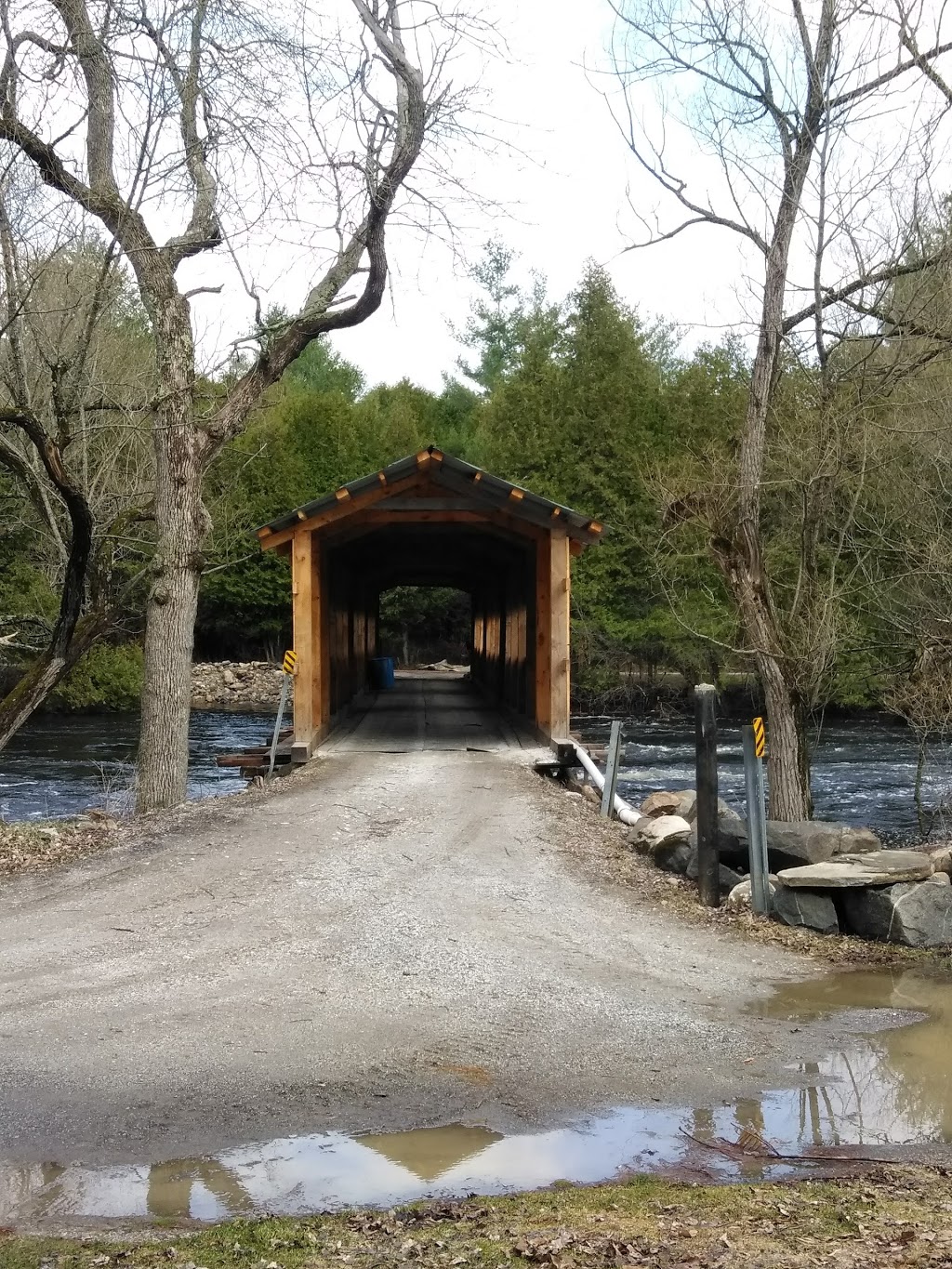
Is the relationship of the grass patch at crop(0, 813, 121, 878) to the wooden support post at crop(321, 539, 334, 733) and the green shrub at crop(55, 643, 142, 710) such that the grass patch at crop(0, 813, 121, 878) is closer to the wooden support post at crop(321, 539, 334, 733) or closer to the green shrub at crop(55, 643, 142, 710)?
the wooden support post at crop(321, 539, 334, 733)

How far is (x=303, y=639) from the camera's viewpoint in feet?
48.2

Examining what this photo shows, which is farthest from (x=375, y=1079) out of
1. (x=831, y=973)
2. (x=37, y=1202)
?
(x=831, y=973)

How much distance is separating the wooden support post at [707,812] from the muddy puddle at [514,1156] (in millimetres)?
2949

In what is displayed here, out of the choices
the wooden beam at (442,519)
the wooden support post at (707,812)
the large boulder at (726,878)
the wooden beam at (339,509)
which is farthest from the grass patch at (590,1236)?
the wooden beam at (442,519)

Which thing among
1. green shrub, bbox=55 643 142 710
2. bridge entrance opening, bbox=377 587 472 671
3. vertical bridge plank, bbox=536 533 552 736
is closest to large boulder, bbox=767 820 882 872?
vertical bridge plank, bbox=536 533 552 736

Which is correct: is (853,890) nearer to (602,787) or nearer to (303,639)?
(602,787)

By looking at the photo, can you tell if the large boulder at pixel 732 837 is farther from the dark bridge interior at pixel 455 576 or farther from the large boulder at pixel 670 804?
the dark bridge interior at pixel 455 576

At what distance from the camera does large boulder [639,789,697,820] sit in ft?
37.9

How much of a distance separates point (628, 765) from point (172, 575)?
34.0ft

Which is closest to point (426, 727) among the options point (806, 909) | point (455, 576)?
point (806, 909)

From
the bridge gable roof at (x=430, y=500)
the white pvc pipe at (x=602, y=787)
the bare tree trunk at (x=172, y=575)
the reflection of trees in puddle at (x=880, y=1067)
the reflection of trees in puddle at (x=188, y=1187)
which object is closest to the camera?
the reflection of trees in puddle at (x=188, y=1187)

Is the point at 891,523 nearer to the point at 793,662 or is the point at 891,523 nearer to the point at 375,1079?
the point at 793,662

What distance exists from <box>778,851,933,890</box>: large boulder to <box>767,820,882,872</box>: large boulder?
67 centimetres

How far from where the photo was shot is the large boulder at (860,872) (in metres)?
7.74
